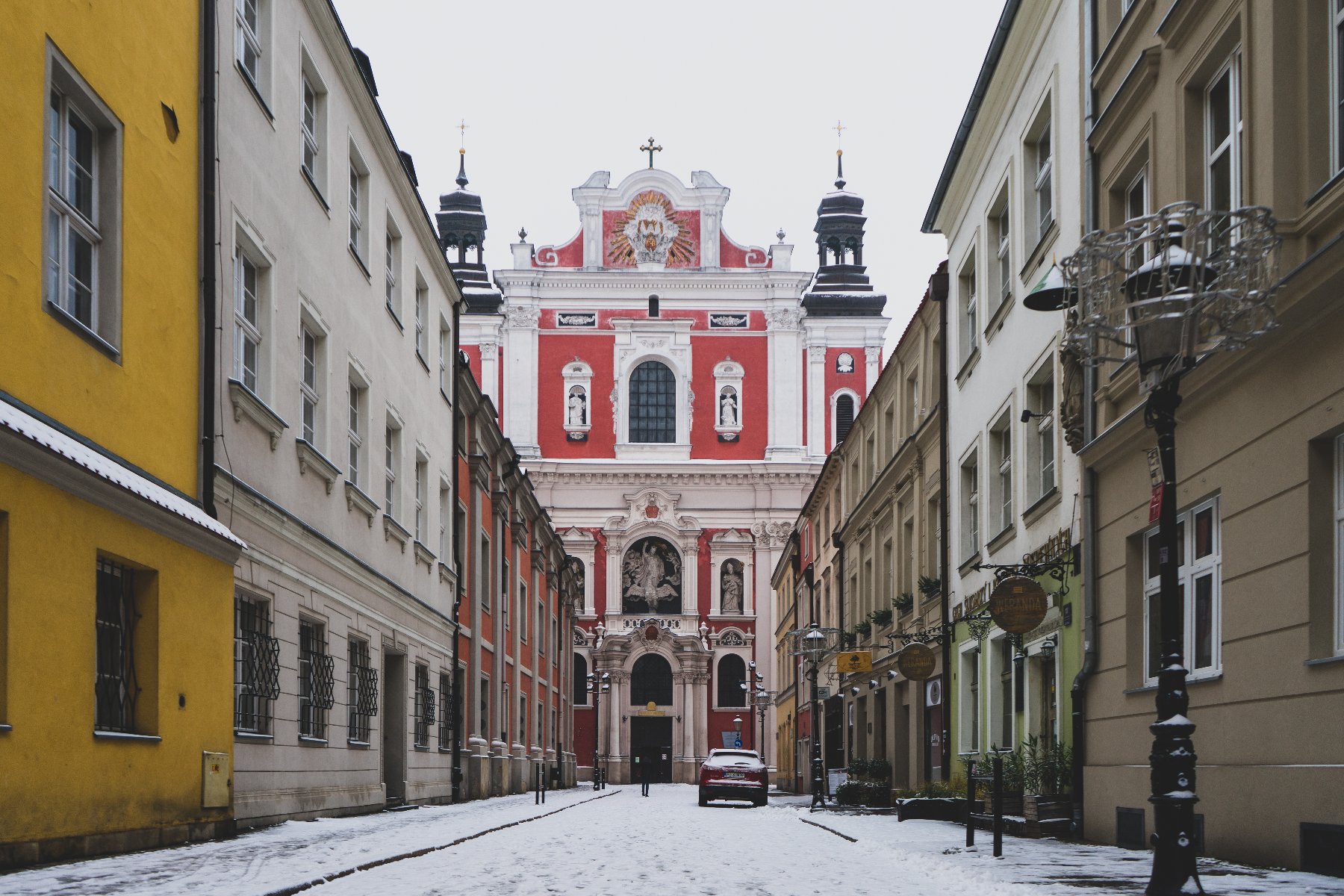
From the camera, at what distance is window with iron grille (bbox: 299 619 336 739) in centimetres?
1936

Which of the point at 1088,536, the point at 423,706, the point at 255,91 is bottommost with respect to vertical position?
the point at 423,706

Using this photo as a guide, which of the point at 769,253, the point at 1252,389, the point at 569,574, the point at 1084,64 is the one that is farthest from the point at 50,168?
the point at 769,253

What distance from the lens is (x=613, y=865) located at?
12.9 meters

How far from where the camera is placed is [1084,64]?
16438 mm

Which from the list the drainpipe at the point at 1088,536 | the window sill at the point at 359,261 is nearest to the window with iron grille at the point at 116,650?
the drainpipe at the point at 1088,536

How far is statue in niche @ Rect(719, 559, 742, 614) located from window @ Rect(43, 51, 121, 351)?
61.4 m

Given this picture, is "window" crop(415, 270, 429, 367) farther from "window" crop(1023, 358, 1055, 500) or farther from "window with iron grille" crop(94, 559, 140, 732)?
"window with iron grille" crop(94, 559, 140, 732)

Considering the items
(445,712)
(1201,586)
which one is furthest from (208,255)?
(445,712)

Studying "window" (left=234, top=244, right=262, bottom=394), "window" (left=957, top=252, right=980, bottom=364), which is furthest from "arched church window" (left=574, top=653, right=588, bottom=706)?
"window" (left=234, top=244, right=262, bottom=394)

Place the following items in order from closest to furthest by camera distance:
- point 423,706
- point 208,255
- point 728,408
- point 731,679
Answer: point 208,255, point 423,706, point 731,679, point 728,408

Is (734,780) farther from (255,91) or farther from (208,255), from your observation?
(208,255)

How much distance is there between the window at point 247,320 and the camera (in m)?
16.5

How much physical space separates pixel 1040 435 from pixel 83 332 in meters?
11.6

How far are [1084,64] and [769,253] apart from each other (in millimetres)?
57779
